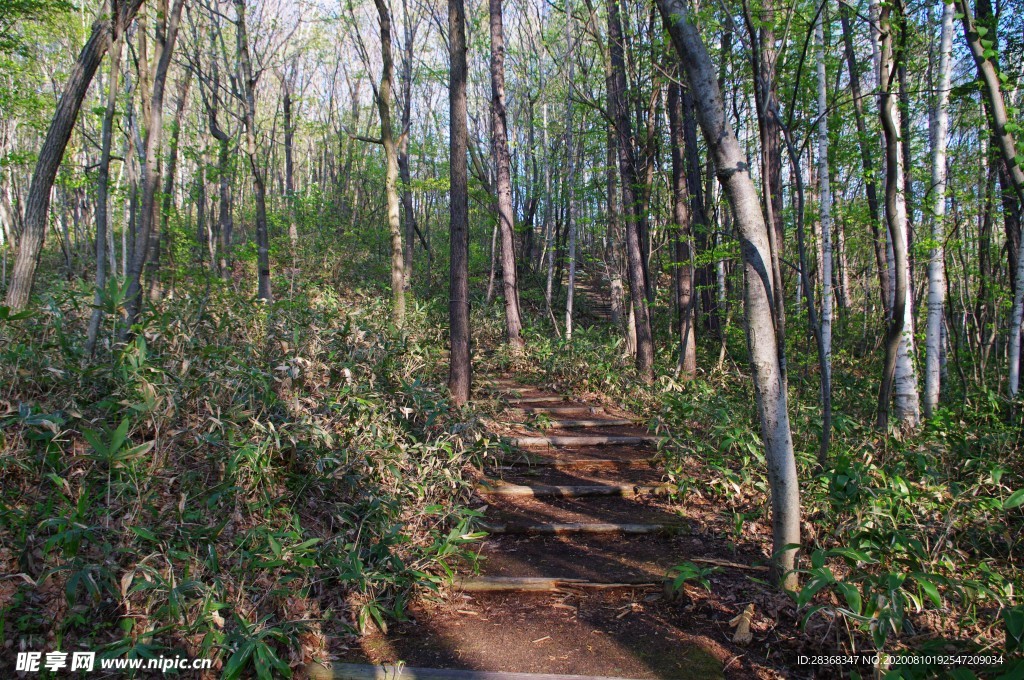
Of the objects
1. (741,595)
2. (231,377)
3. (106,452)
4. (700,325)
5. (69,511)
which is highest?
(700,325)

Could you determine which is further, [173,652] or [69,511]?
[69,511]

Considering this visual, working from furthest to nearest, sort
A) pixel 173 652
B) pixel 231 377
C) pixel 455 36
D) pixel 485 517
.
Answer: pixel 455 36
pixel 485 517
pixel 231 377
pixel 173 652

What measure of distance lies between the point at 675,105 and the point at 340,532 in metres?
9.68

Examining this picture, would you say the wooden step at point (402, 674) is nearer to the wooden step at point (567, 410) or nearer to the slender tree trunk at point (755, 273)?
the slender tree trunk at point (755, 273)

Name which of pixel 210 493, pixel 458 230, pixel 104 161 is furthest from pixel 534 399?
pixel 104 161

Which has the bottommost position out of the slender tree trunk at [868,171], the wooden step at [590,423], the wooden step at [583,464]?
the wooden step at [583,464]

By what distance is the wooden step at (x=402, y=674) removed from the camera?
2793mm

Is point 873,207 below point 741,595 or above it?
above

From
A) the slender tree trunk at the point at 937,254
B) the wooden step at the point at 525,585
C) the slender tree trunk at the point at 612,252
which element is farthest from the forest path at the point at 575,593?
the slender tree trunk at the point at 612,252

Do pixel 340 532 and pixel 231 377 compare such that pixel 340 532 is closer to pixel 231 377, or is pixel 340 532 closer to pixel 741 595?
pixel 231 377

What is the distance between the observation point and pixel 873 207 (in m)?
8.20

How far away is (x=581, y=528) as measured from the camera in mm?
4508

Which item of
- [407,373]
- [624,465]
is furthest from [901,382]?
[407,373]

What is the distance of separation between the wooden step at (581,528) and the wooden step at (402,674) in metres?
1.62
